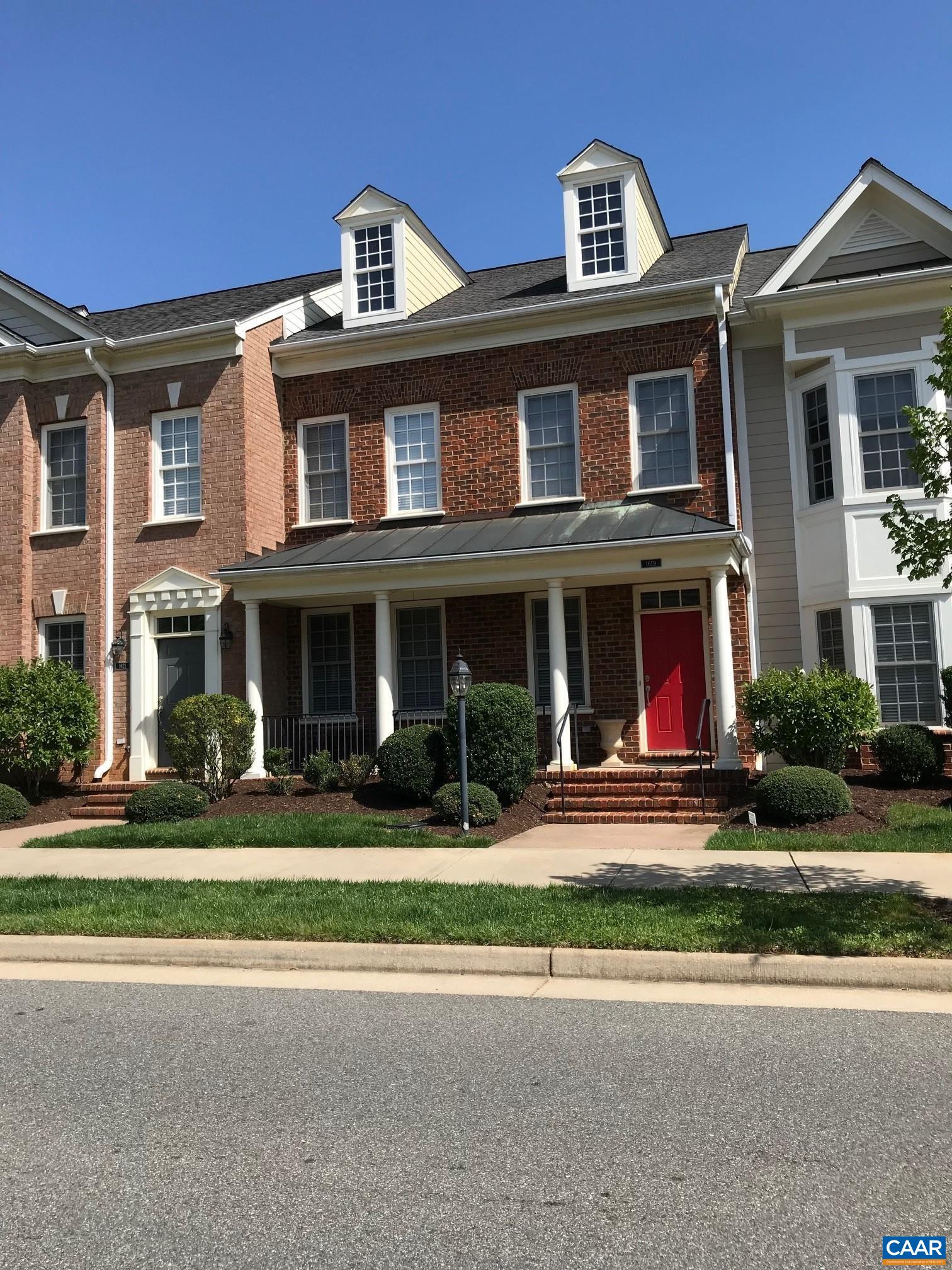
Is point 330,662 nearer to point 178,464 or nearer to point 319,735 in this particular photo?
point 319,735

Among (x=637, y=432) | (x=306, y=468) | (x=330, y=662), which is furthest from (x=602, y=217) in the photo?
(x=330, y=662)

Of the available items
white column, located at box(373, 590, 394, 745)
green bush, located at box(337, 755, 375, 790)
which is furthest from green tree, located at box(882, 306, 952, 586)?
white column, located at box(373, 590, 394, 745)

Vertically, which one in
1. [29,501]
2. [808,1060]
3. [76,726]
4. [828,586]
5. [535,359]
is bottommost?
[808,1060]

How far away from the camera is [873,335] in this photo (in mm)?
15297

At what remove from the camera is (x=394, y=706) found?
16562 millimetres

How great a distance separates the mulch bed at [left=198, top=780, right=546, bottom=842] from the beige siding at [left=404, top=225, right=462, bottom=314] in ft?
28.7

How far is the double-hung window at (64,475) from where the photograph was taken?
1808cm

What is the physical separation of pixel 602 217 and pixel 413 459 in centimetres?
510

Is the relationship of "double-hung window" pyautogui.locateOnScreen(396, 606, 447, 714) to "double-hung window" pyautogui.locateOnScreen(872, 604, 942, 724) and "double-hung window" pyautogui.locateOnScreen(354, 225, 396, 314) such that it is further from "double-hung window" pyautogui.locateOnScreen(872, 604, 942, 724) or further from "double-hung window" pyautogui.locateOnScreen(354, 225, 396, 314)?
"double-hung window" pyautogui.locateOnScreen(872, 604, 942, 724)

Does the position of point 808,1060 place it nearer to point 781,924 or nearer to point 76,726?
point 781,924

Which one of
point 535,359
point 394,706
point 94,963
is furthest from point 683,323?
point 94,963

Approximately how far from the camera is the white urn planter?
15.6m

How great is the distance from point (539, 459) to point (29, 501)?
9015mm

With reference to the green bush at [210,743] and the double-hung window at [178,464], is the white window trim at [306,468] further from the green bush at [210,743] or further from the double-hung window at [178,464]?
the green bush at [210,743]
